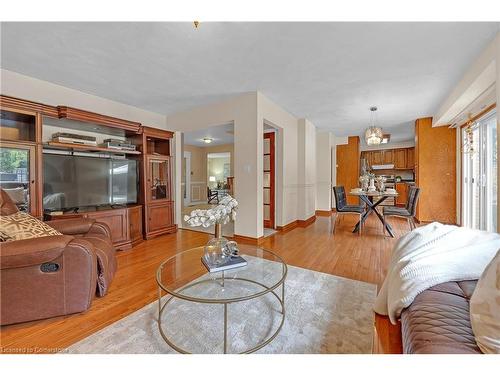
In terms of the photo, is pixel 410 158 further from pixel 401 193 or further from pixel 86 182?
pixel 86 182

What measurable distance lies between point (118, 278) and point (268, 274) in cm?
156

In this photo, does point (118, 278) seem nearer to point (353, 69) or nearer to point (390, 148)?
point (353, 69)

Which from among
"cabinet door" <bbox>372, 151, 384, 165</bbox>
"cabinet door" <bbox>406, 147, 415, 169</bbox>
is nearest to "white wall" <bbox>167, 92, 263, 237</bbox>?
"cabinet door" <bbox>372, 151, 384, 165</bbox>

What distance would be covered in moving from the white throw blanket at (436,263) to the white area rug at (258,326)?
0.92ft

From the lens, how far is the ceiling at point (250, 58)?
188cm

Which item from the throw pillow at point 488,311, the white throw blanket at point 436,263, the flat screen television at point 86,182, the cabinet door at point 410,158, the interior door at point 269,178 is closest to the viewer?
the throw pillow at point 488,311

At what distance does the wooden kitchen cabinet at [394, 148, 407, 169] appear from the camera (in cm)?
786

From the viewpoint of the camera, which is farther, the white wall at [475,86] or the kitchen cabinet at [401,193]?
the kitchen cabinet at [401,193]

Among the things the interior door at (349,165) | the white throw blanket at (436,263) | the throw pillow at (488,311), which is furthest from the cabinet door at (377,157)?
the throw pillow at (488,311)

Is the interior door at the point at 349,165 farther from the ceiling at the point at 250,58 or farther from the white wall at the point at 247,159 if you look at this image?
the white wall at the point at 247,159

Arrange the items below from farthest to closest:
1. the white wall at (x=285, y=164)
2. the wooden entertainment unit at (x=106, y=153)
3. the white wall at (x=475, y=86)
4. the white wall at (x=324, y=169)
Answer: the white wall at (x=324, y=169)
the white wall at (x=285, y=164)
the wooden entertainment unit at (x=106, y=153)
the white wall at (x=475, y=86)
